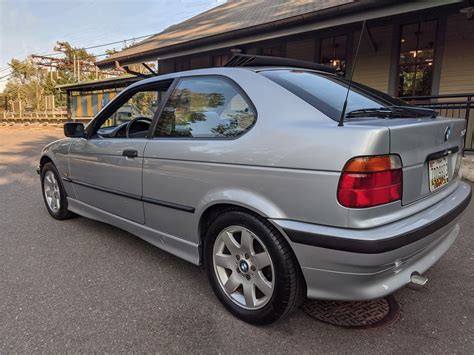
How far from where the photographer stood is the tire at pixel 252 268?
85.4 inches

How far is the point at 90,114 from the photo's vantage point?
24.5 meters

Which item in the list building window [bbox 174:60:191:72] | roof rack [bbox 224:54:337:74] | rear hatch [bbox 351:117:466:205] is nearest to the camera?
rear hatch [bbox 351:117:466:205]

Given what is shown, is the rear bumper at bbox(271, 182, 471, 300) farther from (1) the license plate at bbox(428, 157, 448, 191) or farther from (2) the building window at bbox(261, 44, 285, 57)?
(2) the building window at bbox(261, 44, 285, 57)

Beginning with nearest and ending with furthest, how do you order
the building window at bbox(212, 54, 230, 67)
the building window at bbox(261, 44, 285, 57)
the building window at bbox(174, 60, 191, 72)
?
the building window at bbox(261, 44, 285, 57)
the building window at bbox(212, 54, 230, 67)
the building window at bbox(174, 60, 191, 72)

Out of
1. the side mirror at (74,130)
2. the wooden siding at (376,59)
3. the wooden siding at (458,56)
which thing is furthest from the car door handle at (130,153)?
the wooden siding at (376,59)

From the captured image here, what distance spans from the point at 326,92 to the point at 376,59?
328 inches

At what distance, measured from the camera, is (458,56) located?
8.43 m

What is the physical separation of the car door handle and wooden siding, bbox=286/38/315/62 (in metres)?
8.92

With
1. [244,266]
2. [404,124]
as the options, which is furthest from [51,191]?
[404,124]

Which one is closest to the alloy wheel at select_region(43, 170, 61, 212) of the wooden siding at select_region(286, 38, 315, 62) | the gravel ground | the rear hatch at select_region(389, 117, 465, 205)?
the gravel ground

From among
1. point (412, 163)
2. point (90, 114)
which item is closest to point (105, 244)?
point (412, 163)

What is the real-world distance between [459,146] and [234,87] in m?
1.67

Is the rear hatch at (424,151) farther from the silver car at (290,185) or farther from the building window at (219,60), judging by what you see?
the building window at (219,60)

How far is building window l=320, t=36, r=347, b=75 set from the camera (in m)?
10.4
